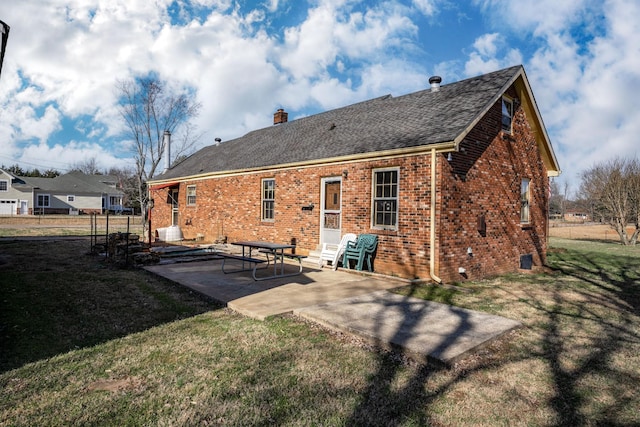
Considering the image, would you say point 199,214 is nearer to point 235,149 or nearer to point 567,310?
point 235,149

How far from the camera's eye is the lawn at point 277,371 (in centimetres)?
305

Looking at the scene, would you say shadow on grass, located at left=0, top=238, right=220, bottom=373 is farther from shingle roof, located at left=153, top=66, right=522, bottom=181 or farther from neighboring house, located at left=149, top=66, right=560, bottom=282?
shingle roof, located at left=153, top=66, right=522, bottom=181

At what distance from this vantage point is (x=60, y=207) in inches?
2047

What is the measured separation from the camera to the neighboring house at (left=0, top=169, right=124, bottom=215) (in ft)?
160

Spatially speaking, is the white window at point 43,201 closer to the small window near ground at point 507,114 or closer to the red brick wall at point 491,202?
the red brick wall at point 491,202

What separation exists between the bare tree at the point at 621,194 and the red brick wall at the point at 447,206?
18380 millimetres

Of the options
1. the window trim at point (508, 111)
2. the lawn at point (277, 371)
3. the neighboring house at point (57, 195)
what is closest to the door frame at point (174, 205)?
the lawn at point (277, 371)

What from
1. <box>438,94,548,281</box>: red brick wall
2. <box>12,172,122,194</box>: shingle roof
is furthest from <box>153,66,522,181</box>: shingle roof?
<box>12,172,122,194</box>: shingle roof

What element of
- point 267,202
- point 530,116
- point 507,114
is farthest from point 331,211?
point 530,116

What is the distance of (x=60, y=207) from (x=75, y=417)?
59.7 metres

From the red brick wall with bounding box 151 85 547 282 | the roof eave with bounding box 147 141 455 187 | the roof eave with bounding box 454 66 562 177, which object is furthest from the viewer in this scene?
the roof eave with bounding box 454 66 562 177

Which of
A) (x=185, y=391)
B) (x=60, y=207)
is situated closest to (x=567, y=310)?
(x=185, y=391)

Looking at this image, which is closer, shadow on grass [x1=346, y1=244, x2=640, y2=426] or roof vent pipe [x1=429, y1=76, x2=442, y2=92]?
shadow on grass [x1=346, y1=244, x2=640, y2=426]

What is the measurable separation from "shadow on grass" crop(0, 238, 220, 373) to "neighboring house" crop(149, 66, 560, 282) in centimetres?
490
